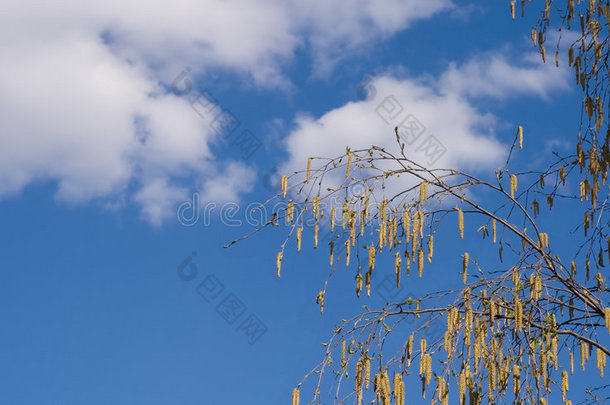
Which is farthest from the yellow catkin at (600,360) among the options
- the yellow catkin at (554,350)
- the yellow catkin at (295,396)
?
the yellow catkin at (295,396)

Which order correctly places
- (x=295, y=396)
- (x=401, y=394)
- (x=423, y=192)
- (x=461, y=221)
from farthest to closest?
(x=423, y=192) → (x=461, y=221) → (x=295, y=396) → (x=401, y=394)

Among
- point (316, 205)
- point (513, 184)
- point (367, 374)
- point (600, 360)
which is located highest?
point (316, 205)

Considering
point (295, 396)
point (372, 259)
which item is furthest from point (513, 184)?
point (295, 396)

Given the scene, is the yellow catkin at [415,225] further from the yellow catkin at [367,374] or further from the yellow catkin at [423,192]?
the yellow catkin at [367,374]

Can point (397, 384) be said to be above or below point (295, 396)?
below

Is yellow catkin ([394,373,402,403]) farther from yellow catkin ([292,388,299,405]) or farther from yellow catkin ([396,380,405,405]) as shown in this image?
yellow catkin ([292,388,299,405])

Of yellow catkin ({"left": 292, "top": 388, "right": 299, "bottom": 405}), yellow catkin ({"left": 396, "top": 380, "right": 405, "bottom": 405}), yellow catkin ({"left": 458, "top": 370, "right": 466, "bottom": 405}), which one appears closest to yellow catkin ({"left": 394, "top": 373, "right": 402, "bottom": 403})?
yellow catkin ({"left": 396, "top": 380, "right": 405, "bottom": 405})

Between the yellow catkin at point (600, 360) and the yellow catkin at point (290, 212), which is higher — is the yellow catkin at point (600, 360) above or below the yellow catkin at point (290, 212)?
below

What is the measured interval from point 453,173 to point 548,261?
73cm

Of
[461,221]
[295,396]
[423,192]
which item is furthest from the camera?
[423,192]

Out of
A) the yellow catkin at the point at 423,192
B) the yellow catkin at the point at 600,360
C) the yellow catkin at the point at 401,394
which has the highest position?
the yellow catkin at the point at 423,192

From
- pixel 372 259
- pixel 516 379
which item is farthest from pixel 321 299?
pixel 516 379

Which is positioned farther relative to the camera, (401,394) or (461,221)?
(461,221)

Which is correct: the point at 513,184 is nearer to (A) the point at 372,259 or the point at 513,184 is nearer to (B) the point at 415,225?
(B) the point at 415,225
